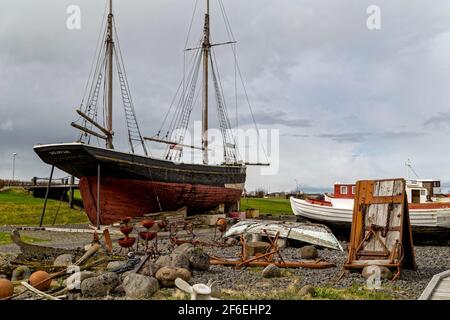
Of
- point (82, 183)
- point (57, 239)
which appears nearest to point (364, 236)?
point (57, 239)

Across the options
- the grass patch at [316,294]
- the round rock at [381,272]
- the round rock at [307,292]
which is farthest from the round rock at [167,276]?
the round rock at [381,272]

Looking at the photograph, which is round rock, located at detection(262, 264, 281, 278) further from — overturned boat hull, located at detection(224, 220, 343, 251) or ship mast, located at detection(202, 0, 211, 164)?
ship mast, located at detection(202, 0, 211, 164)

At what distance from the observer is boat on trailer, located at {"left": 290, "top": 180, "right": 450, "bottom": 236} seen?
22.5 metres

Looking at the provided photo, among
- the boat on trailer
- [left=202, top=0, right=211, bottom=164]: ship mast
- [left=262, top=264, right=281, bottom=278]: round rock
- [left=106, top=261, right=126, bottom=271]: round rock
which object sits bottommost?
[left=262, top=264, right=281, bottom=278]: round rock

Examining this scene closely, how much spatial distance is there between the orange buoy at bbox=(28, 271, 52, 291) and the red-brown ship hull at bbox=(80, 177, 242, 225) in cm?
2048

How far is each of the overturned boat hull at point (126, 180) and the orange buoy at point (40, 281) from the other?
1836cm

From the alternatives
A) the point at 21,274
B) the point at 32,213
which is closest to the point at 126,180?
the point at 32,213

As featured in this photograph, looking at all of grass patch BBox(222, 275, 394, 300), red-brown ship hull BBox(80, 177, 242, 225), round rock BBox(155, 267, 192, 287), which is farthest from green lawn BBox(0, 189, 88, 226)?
grass patch BBox(222, 275, 394, 300)

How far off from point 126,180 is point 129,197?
1.23 m

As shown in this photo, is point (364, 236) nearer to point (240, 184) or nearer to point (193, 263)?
point (193, 263)

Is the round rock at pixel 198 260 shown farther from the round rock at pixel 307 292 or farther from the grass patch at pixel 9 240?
the grass patch at pixel 9 240

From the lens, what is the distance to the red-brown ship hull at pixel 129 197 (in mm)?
30812

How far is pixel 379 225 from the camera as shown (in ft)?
42.5

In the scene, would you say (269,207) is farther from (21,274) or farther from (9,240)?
(21,274)
